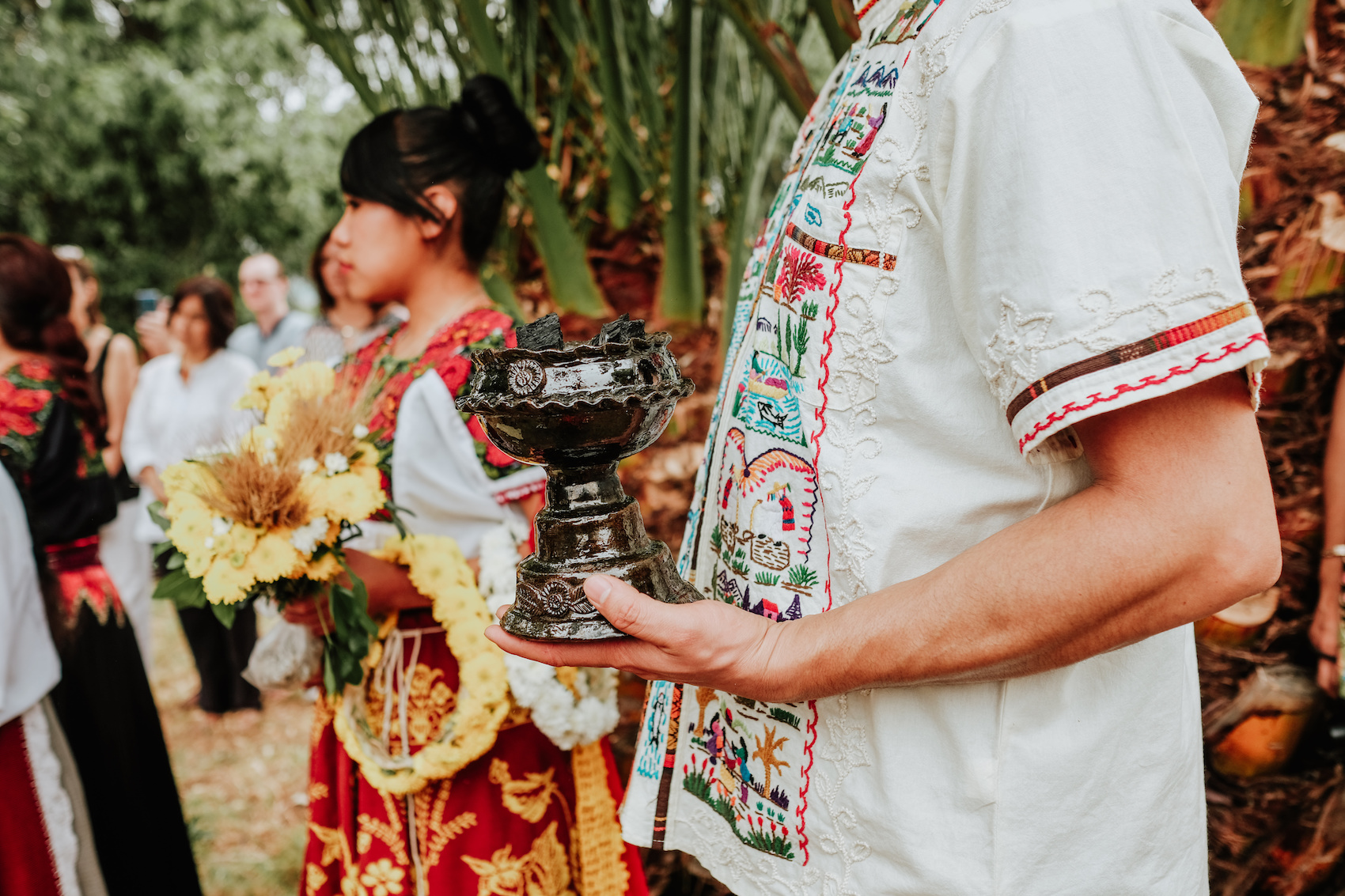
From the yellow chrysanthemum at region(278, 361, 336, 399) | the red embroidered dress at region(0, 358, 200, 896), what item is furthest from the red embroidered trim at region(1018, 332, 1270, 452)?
the red embroidered dress at region(0, 358, 200, 896)

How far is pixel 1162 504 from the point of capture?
63cm

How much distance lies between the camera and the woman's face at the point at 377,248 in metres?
1.96

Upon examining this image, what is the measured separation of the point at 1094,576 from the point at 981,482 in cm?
13

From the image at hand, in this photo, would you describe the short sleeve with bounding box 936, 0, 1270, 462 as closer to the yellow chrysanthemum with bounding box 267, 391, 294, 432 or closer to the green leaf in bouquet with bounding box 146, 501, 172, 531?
the yellow chrysanthemum with bounding box 267, 391, 294, 432

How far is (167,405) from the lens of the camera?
4.57 meters

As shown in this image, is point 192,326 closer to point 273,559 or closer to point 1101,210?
point 273,559

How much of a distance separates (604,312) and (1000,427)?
177 cm

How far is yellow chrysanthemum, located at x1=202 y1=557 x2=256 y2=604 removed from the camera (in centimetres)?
145

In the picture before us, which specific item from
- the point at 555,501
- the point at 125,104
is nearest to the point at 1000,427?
the point at 555,501

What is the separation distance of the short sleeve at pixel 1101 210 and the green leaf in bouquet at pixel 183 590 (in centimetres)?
144

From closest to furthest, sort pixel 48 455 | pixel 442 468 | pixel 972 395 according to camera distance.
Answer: pixel 972 395 < pixel 442 468 < pixel 48 455

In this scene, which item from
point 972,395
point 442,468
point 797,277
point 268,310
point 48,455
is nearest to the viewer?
point 972,395

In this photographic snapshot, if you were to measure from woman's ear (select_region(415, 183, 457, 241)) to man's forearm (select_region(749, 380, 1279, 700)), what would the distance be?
5.00ft

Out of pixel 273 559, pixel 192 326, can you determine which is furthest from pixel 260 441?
pixel 192 326
